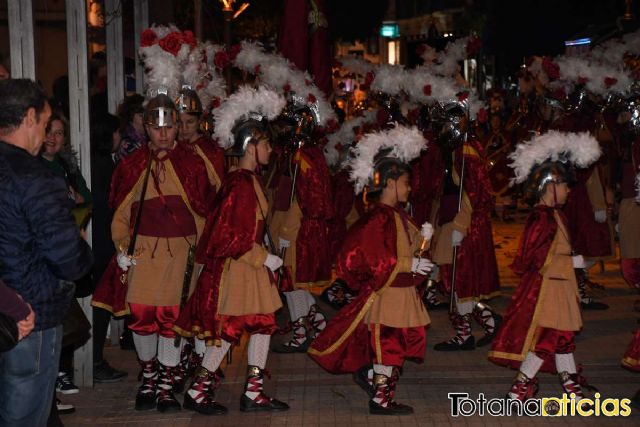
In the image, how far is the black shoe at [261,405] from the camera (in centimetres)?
714

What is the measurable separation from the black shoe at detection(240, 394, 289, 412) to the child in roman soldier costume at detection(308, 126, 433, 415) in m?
0.44

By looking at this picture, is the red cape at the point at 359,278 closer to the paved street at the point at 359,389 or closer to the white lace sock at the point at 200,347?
the paved street at the point at 359,389

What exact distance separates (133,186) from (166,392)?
151 centimetres

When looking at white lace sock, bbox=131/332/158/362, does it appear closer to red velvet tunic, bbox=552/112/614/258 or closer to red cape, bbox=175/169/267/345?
red cape, bbox=175/169/267/345

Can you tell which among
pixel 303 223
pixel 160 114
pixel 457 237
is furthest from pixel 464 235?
pixel 160 114

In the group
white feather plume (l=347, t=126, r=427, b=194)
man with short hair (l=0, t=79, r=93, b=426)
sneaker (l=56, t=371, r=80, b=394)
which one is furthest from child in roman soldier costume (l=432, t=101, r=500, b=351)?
man with short hair (l=0, t=79, r=93, b=426)

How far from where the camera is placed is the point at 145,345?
722cm

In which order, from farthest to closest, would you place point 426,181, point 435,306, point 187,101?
point 435,306, point 426,181, point 187,101

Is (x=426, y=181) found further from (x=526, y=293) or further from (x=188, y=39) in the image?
(x=188, y=39)

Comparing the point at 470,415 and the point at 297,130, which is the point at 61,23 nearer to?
the point at 297,130

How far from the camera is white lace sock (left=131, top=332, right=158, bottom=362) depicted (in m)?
7.22

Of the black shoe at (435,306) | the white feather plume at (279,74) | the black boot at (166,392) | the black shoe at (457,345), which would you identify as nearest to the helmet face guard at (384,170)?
the black boot at (166,392)

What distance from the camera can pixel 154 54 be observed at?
25.9 ft

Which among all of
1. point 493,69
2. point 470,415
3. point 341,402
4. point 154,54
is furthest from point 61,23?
point 493,69
